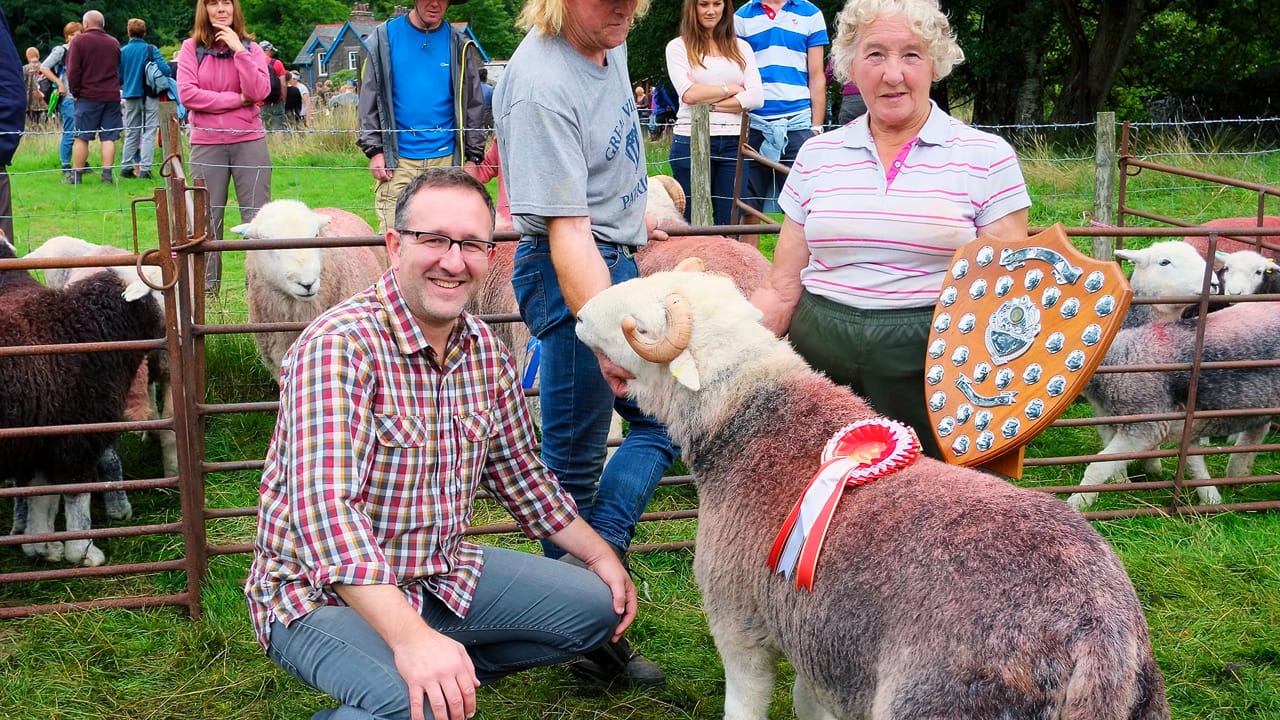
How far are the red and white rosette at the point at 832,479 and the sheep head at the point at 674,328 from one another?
0.43m

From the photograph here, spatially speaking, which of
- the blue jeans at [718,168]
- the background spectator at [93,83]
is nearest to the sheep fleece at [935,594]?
the blue jeans at [718,168]

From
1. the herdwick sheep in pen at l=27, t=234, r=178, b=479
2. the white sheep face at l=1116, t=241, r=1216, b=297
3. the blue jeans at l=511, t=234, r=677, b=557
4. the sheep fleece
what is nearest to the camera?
the sheep fleece

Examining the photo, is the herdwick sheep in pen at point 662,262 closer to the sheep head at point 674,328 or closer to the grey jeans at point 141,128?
the sheep head at point 674,328

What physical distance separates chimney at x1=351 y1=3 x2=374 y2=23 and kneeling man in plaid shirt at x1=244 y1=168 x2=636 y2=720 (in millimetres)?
62823

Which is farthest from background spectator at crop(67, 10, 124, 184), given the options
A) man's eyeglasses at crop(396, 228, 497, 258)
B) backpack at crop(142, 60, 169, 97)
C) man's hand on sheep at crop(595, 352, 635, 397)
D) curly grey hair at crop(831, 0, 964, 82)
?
curly grey hair at crop(831, 0, 964, 82)

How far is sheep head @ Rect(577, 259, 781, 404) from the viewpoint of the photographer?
2.83 metres

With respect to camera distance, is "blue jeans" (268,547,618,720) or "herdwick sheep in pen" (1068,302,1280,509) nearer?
"blue jeans" (268,547,618,720)

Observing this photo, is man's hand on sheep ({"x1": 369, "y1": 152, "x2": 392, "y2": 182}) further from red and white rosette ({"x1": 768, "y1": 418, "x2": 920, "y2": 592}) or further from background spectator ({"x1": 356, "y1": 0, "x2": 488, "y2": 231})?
red and white rosette ({"x1": 768, "y1": 418, "x2": 920, "y2": 592})

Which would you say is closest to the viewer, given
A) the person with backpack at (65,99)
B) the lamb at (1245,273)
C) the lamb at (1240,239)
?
the lamb at (1245,273)

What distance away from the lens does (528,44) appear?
9.76ft

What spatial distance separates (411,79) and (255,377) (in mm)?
1937

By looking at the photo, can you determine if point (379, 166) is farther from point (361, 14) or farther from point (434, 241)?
point (361, 14)

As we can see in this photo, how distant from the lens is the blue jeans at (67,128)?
15822 mm

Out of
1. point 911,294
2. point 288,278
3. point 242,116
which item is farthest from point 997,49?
point 911,294
